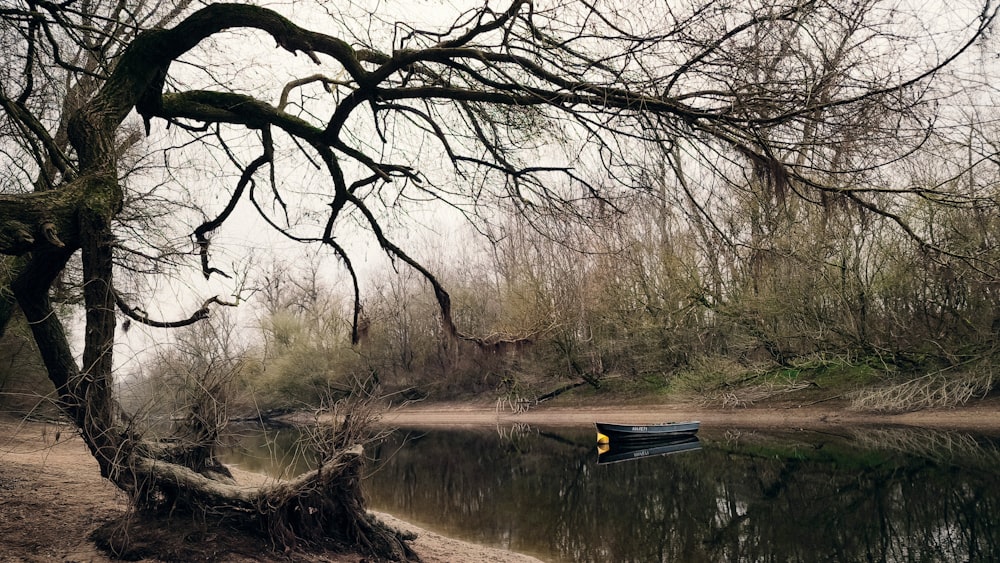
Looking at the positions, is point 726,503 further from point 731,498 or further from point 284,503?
point 284,503

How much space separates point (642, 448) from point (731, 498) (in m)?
7.92

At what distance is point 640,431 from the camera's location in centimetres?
1886

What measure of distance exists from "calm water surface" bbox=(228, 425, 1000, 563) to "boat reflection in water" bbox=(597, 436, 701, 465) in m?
0.38

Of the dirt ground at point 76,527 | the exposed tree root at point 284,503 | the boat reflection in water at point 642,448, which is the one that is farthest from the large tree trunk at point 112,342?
the boat reflection in water at point 642,448

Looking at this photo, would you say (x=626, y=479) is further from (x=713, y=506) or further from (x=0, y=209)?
(x=0, y=209)

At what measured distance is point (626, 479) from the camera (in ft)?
45.4

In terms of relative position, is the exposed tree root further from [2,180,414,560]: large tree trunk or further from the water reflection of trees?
the water reflection of trees

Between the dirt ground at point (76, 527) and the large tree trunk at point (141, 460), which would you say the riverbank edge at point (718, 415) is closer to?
the dirt ground at point (76, 527)

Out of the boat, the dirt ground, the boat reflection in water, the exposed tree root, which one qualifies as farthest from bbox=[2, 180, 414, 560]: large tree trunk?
the boat

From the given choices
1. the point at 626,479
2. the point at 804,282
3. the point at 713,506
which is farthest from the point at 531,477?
the point at 804,282

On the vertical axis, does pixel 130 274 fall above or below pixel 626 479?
above

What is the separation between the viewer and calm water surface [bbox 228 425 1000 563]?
27.3ft

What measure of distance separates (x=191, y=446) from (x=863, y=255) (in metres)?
19.4

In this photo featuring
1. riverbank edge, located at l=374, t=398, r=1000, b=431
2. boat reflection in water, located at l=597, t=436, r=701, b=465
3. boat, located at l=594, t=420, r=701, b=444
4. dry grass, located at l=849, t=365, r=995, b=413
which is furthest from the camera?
boat, located at l=594, t=420, r=701, b=444
